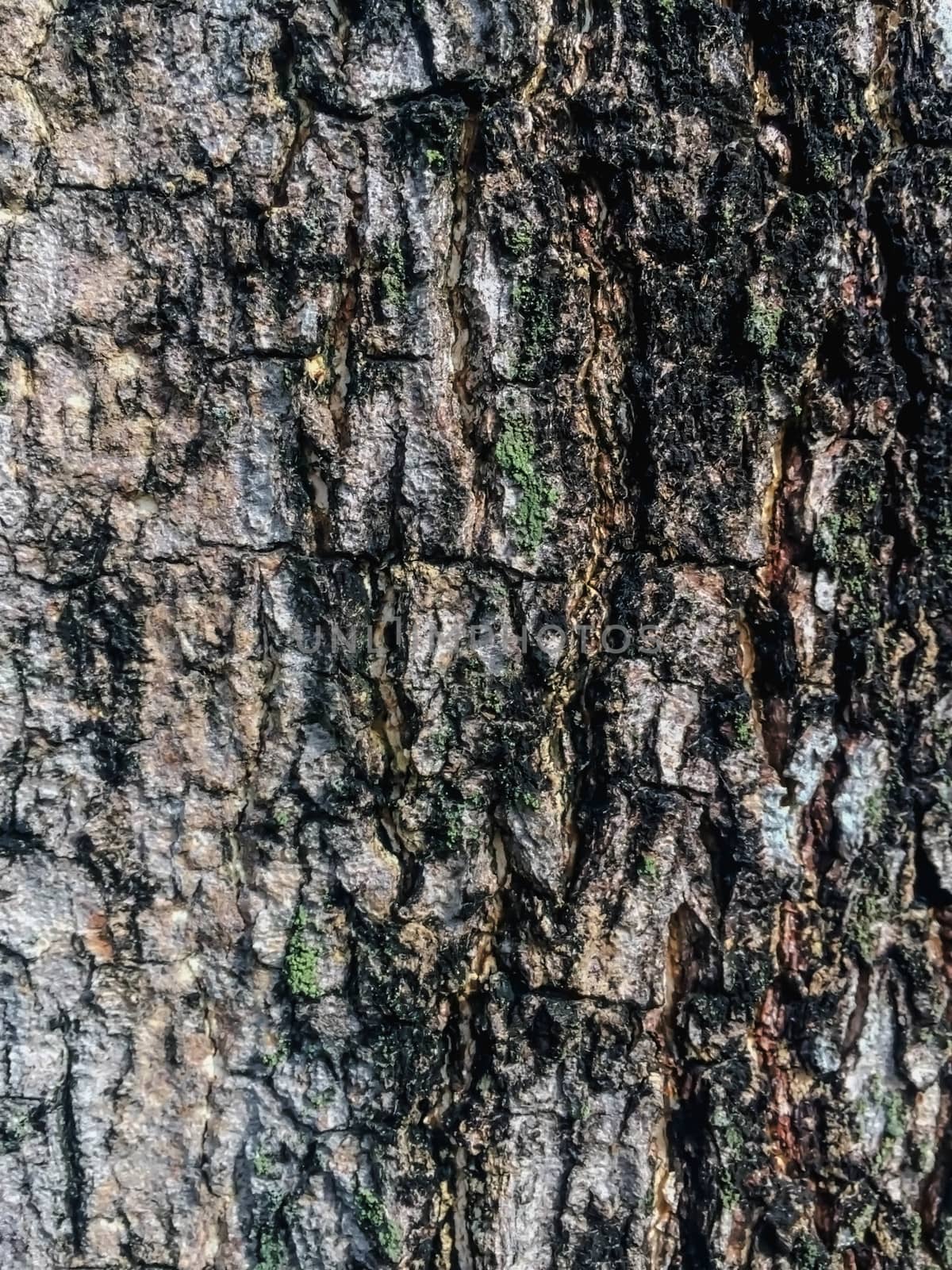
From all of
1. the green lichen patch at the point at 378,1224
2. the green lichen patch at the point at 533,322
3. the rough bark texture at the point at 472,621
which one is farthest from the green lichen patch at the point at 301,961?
the green lichen patch at the point at 533,322

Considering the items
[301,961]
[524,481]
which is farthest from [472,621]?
[301,961]

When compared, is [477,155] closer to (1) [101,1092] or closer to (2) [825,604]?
(2) [825,604]

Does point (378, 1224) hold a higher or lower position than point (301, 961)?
lower

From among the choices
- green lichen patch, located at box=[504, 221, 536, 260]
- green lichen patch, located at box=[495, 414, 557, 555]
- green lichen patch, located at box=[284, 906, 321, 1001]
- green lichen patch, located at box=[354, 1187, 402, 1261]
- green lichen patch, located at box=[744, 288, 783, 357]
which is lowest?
green lichen patch, located at box=[354, 1187, 402, 1261]

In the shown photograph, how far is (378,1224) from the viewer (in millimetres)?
1199

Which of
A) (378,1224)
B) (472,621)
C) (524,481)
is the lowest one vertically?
(378,1224)

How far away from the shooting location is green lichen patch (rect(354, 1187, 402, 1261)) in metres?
1.20

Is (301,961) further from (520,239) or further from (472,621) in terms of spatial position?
(520,239)

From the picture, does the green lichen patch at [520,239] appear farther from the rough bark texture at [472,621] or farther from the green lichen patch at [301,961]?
the green lichen patch at [301,961]

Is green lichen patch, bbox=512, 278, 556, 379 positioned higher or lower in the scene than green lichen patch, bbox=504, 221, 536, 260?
lower

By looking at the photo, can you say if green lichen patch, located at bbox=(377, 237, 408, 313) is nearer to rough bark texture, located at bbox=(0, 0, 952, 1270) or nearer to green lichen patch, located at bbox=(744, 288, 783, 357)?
rough bark texture, located at bbox=(0, 0, 952, 1270)

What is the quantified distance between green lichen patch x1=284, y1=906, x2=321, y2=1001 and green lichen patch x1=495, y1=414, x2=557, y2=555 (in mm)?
586

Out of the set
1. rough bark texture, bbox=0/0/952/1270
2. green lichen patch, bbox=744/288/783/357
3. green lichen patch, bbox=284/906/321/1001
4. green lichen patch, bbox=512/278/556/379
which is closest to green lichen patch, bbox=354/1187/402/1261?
rough bark texture, bbox=0/0/952/1270

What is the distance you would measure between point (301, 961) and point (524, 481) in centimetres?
70
